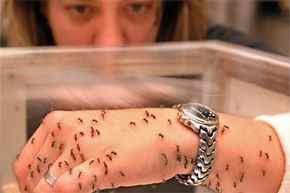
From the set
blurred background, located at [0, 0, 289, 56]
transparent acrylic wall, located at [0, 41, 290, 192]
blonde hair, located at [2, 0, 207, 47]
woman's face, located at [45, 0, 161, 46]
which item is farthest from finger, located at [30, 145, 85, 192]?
blurred background, located at [0, 0, 289, 56]

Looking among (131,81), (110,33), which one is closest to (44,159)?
(131,81)

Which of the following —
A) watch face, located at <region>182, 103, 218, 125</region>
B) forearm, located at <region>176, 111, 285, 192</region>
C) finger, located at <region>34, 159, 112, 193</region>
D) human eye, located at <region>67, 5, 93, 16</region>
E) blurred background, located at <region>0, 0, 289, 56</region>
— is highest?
human eye, located at <region>67, 5, 93, 16</region>

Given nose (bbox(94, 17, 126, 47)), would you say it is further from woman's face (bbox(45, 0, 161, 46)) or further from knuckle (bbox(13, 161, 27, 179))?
knuckle (bbox(13, 161, 27, 179))

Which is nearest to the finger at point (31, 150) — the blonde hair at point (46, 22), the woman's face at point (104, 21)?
the woman's face at point (104, 21)

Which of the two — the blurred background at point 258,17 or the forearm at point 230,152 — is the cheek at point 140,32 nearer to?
the forearm at point 230,152

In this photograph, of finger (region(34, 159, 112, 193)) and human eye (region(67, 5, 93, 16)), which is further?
human eye (region(67, 5, 93, 16))

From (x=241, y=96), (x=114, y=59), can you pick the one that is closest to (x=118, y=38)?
(x=114, y=59)

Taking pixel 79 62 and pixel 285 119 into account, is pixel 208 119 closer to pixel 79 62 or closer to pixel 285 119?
pixel 285 119
